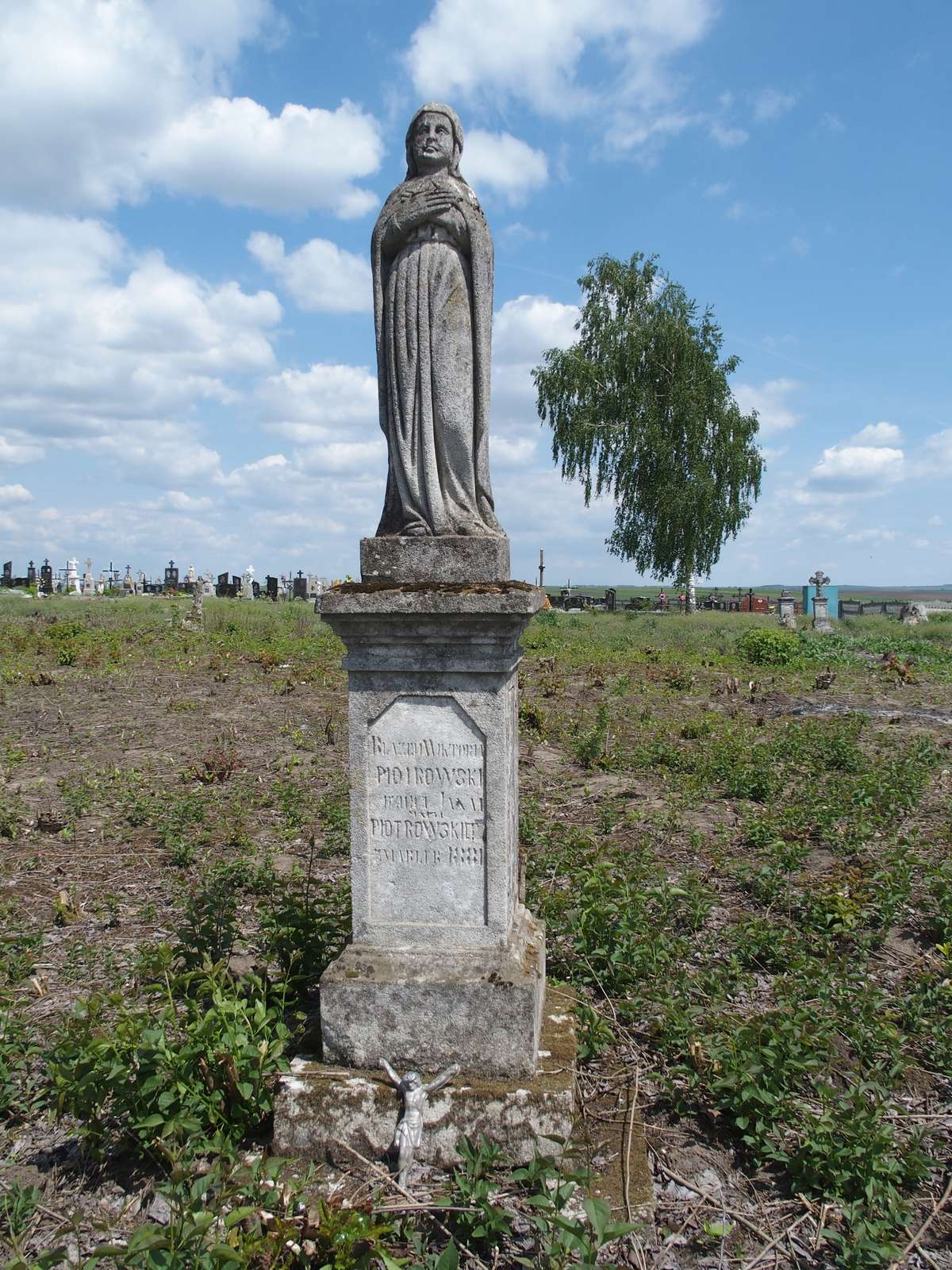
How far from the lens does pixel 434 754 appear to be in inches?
125

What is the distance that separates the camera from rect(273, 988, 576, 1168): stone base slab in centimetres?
296

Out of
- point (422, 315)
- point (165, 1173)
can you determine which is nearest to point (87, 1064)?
point (165, 1173)

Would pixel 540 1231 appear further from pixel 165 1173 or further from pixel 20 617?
pixel 20 617

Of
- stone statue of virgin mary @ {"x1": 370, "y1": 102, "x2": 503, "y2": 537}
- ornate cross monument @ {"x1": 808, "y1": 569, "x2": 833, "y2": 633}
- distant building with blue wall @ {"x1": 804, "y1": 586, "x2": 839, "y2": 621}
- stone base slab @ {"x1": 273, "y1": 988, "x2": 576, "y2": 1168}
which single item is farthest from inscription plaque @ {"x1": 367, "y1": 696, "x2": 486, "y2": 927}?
distant building with blue wall @ {"x1": 804, "y1": 586, "x2": 839, "y2": 621}

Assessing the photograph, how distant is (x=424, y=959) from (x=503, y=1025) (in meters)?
0.36

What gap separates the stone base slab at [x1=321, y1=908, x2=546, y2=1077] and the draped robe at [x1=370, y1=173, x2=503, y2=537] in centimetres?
159

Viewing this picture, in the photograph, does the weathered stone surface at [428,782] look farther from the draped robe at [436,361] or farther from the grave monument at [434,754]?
the draped robe at [436,361]

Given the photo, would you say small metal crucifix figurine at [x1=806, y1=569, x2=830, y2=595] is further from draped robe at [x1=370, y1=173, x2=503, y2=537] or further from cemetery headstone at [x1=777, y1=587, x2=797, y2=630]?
draped robe at [x1=370, y1=173, x2=503, y2=537]

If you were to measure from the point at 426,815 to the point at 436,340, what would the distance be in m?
1.76

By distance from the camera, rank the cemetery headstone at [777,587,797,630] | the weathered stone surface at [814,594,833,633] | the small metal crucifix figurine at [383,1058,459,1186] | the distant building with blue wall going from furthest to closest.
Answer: the distant building with blue wall
the cemetery headstone at [777,587,797,630]
the weathered stone surface at [814,594,833,633]
the small metal crucifix figurine at [383,1058,459,1186]

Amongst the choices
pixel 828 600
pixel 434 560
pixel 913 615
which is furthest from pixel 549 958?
pixel 828 600

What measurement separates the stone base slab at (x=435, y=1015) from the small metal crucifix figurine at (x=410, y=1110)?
0.09 meters

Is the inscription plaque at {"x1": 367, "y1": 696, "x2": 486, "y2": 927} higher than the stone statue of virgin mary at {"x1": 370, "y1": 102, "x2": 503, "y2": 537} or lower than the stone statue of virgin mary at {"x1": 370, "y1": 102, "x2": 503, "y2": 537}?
lower

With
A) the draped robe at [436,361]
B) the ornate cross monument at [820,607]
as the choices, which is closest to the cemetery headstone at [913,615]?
the ornate cross monument at [820,607]
